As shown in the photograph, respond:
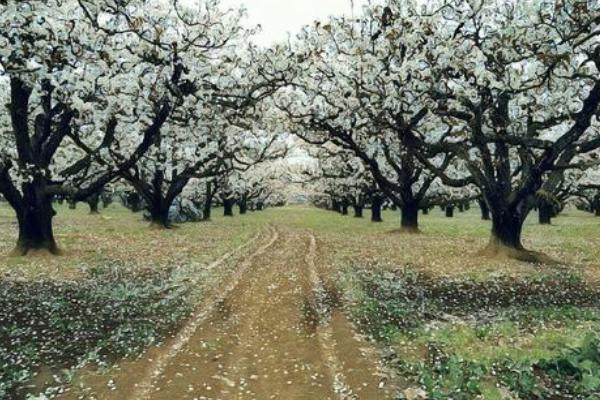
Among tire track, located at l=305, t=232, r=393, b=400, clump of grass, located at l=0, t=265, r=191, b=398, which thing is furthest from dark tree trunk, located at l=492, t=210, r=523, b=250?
clump of grass, located at l=0, t=265, r=191, b=398

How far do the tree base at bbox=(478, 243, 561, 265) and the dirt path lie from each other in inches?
482

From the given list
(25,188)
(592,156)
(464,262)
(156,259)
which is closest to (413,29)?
(464,262)

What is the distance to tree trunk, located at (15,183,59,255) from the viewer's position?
987 inches

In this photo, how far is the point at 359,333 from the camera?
13062 millimetres

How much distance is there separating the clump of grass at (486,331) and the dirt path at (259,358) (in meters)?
1.01

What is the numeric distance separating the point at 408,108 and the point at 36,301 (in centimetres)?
1849

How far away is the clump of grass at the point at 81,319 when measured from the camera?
11.4 m

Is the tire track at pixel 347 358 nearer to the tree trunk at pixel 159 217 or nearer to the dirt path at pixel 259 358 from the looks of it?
the dirt path at pixel 259 358

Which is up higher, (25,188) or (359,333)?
(25,188)

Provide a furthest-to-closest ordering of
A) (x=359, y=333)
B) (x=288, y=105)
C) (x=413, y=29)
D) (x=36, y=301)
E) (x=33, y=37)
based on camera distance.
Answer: (x=288, y=105) → (x=413, y=29) → (x=33, y=37) → (x=36, y=301) → (x=359, y=333)

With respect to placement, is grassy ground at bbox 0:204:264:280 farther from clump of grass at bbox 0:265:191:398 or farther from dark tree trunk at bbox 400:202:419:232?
dark tree trunk at bbox 400:202:419:232

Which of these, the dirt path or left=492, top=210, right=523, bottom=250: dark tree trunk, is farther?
left=492, top=210, right=523, bottom=250: dark tree trunk

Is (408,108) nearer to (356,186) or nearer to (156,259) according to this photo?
(156,259)

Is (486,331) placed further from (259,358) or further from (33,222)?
(33,222)
